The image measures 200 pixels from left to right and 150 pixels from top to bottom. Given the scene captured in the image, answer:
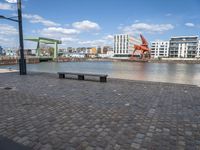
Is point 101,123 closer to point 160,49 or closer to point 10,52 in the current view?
point 160,49

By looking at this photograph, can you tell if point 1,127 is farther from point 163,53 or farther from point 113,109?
point 163,53

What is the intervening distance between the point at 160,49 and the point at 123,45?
26417 mm

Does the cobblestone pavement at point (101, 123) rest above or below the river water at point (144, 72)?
above

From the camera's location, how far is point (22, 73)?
11930mm

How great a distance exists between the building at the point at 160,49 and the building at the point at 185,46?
5609 mm

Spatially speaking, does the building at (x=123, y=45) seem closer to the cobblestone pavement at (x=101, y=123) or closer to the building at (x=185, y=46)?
the building at (x=185, y=46)

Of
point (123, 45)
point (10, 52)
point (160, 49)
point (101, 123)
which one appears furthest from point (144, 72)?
point (10, 52)

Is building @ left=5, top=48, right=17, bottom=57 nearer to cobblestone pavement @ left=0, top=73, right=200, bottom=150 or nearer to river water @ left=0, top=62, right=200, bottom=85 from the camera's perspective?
river water @ left=0, top=62, right=200, bottom=85

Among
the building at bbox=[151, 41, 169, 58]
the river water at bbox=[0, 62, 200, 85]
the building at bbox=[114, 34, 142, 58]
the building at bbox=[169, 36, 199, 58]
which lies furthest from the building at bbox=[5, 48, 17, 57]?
the building at bbox=[169, 36, 199, 58]

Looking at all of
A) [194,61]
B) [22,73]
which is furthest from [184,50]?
[22,73]

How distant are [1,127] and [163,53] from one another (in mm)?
118229

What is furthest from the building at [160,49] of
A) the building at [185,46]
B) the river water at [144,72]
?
the river water at [144,72]

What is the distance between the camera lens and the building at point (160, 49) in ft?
356

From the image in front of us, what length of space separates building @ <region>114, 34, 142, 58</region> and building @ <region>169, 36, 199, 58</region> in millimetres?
28764
